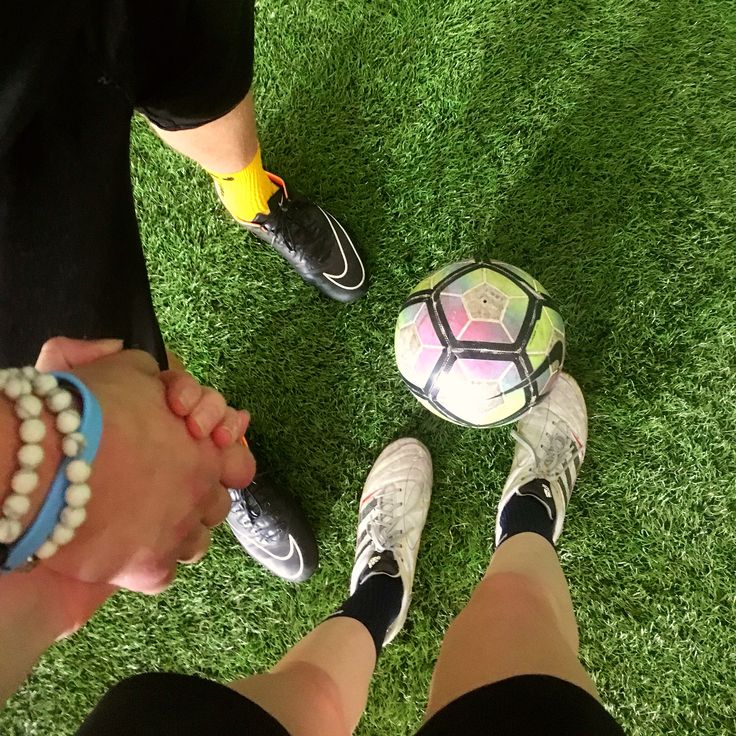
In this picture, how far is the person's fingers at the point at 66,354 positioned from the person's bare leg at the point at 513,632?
0.66m

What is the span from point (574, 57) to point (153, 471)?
1563 mm

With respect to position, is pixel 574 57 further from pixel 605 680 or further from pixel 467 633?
pixel 605 680

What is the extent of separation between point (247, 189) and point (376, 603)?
3.24 feet

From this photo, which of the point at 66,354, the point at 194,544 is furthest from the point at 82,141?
the point at 194,544

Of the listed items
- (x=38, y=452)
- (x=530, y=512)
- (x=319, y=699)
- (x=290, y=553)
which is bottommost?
(x=290, y=553)

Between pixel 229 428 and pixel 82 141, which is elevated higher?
pixel 82 141

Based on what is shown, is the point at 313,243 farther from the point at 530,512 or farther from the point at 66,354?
the point at 66,354

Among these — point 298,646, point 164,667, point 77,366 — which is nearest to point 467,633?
point 298,646

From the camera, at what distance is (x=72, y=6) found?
634mm

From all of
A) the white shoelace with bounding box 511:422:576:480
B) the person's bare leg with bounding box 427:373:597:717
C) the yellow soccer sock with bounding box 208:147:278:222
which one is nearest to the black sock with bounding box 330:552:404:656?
the person's bare leg with bounding box 427:373:597:717

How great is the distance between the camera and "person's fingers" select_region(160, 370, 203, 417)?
2.34ft

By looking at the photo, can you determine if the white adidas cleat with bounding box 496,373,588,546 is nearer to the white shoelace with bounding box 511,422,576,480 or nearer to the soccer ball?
the white shoelace with bounding box 511,422,576,480

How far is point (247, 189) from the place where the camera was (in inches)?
58.2

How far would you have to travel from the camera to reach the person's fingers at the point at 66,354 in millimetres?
659
